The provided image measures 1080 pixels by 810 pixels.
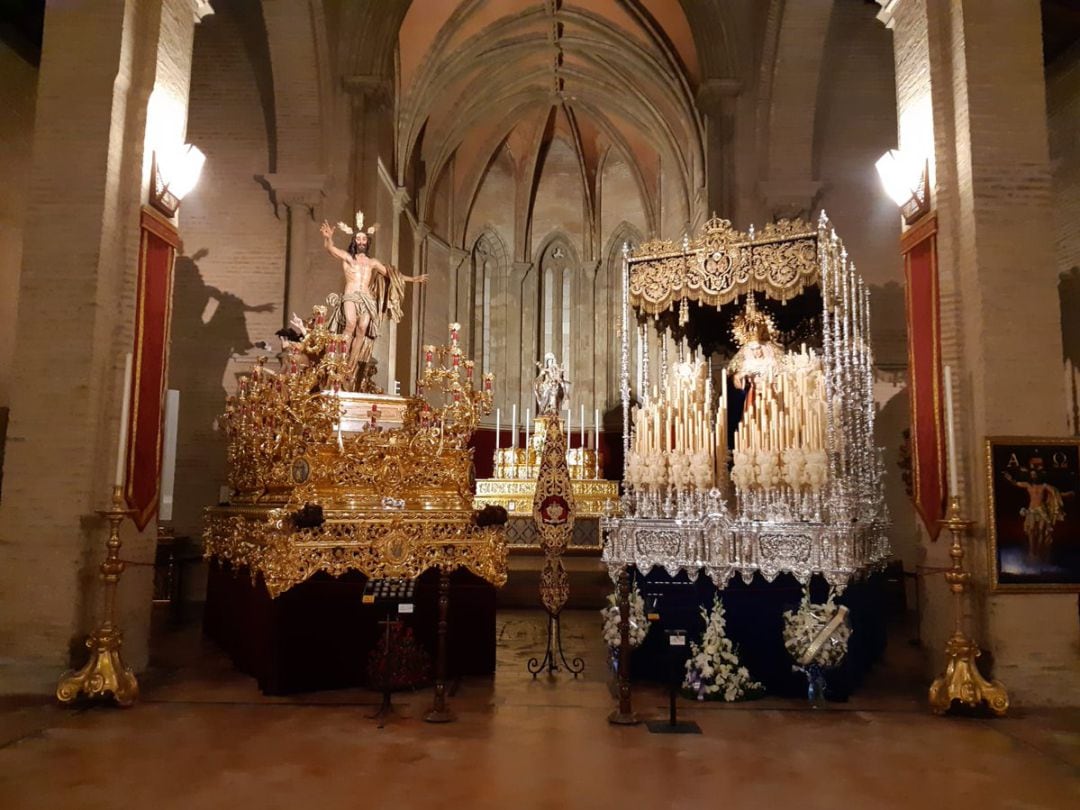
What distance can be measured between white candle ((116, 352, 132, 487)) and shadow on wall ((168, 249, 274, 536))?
5.22 meters

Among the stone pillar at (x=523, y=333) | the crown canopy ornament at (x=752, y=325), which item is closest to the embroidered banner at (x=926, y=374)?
the crown canopy ornament at (x=752, y=325)

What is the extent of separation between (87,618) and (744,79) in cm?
1166

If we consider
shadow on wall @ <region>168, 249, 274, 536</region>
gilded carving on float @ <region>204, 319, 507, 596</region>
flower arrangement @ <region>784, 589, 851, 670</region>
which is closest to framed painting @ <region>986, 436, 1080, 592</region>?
flower arrangement @ <region>784, 589, 851, 670</region>

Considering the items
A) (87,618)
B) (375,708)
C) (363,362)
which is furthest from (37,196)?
(375,708)

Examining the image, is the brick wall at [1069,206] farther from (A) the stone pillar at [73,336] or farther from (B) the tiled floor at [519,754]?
(A) the stone pillar at [73,336]

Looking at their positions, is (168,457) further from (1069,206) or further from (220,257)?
(1069,206)

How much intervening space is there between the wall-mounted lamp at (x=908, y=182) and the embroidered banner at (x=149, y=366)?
20.5ft

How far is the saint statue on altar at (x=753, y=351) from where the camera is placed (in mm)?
7473

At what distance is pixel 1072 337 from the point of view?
1029 cm

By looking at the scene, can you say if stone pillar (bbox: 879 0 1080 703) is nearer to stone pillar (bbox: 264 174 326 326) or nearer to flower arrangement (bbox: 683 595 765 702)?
flower arrangement (bbox: 683 595 765 702)

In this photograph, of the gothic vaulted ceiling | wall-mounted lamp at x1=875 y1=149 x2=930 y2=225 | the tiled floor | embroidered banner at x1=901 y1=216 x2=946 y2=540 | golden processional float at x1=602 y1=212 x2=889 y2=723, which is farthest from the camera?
the gothic vaulted ceiling

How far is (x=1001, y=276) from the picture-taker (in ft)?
20.2

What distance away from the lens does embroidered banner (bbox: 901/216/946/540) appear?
645 cm

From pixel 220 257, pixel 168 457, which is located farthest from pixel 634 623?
pixel 220 257
